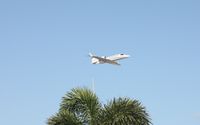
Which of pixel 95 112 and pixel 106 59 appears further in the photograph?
pixel 106 59

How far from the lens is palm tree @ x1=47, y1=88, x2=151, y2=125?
25.7m

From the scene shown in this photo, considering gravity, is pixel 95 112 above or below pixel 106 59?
below

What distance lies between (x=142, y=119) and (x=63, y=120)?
3951mm

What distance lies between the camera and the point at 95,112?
2633 centimetres

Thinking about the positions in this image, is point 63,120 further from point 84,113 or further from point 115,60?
point 115,60

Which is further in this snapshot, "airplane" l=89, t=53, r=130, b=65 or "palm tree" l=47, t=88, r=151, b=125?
"airplane" l=89, t=53, r=130, b=65

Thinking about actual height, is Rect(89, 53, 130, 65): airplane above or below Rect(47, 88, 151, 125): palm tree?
above

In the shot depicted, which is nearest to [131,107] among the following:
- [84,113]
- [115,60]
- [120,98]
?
[120,98]

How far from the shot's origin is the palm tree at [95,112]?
25.7 metres

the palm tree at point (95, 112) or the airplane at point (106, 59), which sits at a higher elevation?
the airplane at point (106, 59)

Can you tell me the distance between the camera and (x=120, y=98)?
26.2 m

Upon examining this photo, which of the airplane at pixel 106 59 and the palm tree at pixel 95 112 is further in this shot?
the airplane at pixel 106 59

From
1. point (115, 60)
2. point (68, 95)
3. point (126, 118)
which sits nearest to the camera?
point (126, 118)

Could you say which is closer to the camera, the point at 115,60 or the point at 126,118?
the point at 126,118
